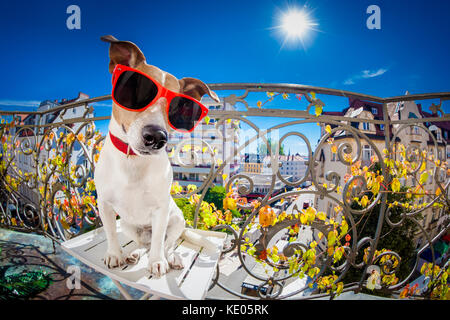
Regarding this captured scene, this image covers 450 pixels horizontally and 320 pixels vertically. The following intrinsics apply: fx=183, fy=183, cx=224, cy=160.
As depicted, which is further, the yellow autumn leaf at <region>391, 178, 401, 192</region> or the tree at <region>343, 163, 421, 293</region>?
the tree at <region>343, 163, 421, 293</region>

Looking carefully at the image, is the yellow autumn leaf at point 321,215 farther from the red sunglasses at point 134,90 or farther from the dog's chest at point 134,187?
the red sunglasses at point 134,90

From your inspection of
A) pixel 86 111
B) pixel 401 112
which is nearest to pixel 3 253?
pixel 86 111

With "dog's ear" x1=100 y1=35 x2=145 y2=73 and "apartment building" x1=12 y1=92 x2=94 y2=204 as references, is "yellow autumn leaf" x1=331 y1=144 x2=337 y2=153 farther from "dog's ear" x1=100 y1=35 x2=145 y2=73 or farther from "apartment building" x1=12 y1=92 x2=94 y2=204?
"apartment building" x1=12 y1=92 x2=94 y2=204

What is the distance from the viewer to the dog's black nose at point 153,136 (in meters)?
0.55

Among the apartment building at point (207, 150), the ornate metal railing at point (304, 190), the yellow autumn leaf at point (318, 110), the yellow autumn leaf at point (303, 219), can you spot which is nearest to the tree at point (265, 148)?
the ornate metal railing at point (304, 190)

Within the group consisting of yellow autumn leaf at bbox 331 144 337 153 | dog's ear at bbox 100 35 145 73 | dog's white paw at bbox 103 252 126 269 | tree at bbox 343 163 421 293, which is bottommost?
tree at bbox 343 163 421 293

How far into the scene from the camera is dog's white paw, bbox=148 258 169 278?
0.66m

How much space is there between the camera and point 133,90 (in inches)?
23.2

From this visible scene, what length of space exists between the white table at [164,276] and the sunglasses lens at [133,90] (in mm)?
581

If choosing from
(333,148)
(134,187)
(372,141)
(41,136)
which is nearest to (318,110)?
(333,148)

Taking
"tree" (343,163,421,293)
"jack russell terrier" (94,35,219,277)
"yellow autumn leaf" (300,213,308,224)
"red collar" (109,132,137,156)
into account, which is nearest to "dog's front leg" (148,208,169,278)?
"jack russell terrier" (94,35,219,277)

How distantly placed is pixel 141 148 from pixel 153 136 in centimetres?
5
